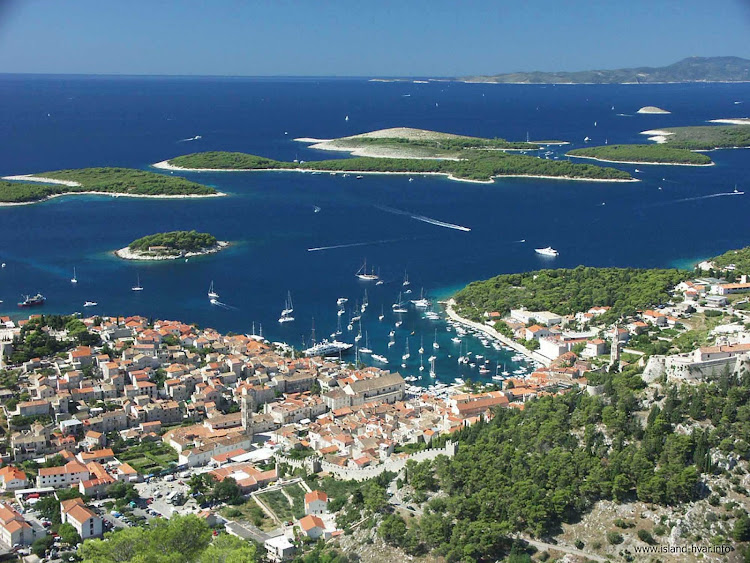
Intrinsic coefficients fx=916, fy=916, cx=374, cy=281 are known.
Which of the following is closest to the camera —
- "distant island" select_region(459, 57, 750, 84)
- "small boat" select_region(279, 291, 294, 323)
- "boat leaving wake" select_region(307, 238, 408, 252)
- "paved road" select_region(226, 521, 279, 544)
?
"paved road" select_region(226, 521, 279, 544)

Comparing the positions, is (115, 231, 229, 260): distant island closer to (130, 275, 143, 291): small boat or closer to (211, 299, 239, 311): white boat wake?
(130, 275, 143, 291): small boat

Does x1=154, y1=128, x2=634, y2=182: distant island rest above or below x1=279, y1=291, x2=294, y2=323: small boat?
above

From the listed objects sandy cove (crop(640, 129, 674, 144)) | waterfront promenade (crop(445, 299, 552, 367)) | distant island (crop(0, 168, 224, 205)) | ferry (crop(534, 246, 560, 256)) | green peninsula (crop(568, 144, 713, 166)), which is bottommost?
waterfront promenade (crop(445, 299, 552, 367))

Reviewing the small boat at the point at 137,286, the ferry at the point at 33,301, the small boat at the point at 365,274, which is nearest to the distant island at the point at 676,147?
the small boat at the point at 365,274

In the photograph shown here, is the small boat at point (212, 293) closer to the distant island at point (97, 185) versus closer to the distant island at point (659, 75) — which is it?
the distant island at point (97, 185)

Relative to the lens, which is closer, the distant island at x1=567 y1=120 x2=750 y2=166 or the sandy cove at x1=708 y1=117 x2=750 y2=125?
the distant island at x1=567 y1=120 x2=750 y2=166

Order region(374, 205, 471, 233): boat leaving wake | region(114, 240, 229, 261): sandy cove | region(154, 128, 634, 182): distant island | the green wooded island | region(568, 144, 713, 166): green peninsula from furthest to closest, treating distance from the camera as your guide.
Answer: region(568, 144, 713, 166): green peninsula
region(154, 128, 634, 182): distant island
region(374, 205, 471, 233): boat leaving wake
region(114, 240, 229, 261): sandy cove
the green wooded island

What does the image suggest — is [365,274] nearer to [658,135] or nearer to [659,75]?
[658,135]

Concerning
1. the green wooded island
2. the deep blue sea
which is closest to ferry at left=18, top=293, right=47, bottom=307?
the deep blue sea
